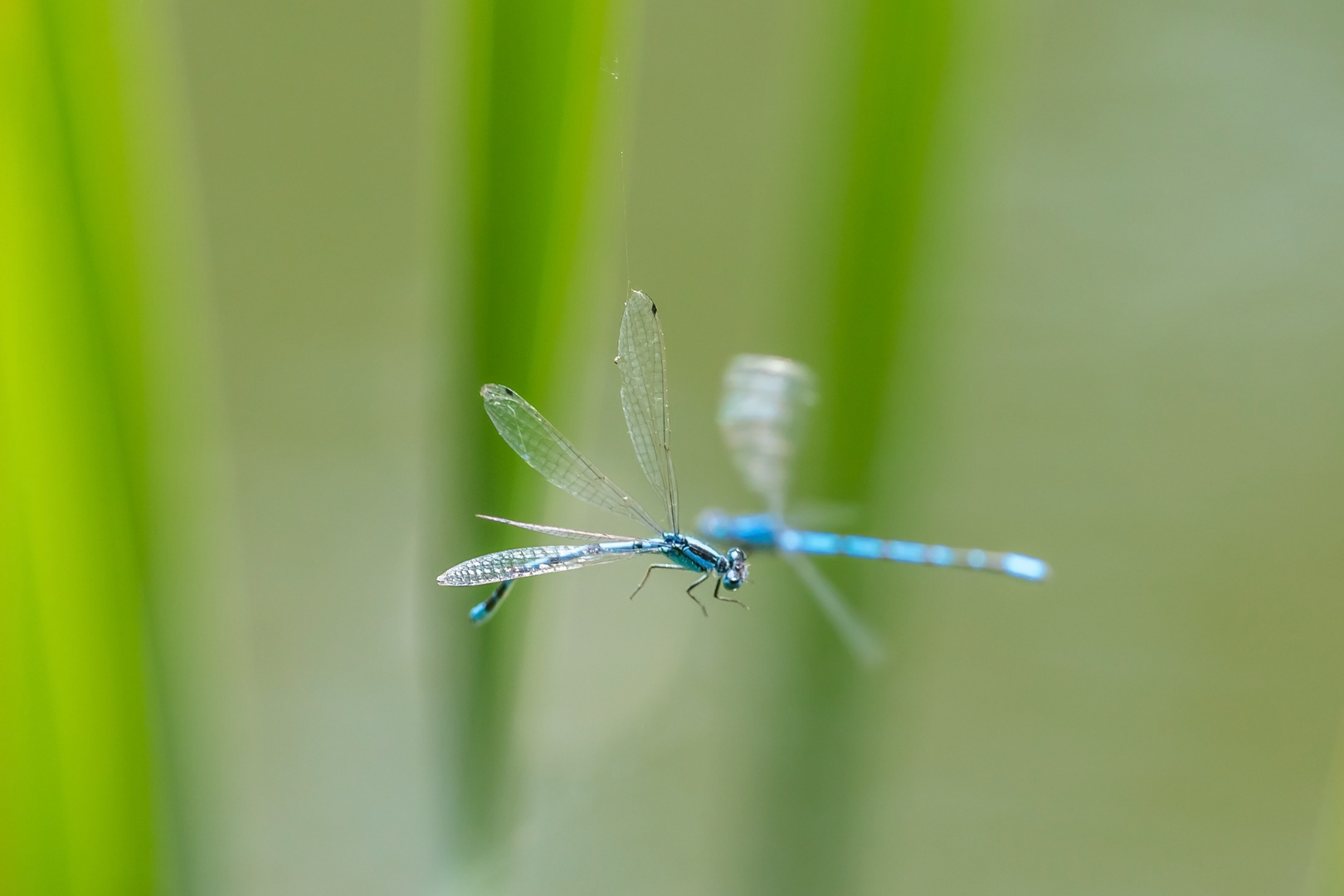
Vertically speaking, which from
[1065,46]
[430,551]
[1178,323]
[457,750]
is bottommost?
[457,750]

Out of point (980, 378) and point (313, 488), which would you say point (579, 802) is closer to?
point (313, 488)

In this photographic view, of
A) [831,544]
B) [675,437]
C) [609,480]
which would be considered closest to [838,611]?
[831,544]

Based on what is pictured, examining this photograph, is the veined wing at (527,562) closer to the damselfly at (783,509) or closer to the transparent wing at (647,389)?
the transparent wing at (647,389)

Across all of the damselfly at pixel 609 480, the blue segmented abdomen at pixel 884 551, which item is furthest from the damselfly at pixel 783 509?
the damselfly at pixel 609 480

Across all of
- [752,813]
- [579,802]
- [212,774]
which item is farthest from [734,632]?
[212,774]

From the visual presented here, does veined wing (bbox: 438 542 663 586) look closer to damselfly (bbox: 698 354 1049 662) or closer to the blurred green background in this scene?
the blurred green background

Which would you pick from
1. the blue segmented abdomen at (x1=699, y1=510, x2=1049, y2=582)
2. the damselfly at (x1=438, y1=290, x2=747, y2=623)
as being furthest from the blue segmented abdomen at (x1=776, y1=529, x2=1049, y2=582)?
the damselfly at (x1=438, y1=290, x2=747, y2=623)
